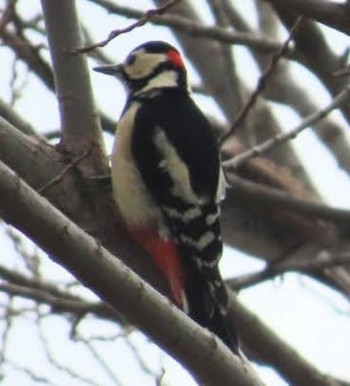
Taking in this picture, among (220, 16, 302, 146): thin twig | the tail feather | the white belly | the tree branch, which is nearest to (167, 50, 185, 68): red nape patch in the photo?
the white belly

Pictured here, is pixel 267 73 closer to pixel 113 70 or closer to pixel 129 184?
pixel 129 184

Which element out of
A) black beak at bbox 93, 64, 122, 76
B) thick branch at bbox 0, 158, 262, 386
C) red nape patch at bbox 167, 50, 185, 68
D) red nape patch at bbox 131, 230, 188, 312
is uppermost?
red nape patch at bbox 167, 50, 185, 68

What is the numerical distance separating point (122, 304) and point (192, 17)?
14.2 feet

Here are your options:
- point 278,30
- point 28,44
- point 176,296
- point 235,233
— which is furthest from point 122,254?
point 278,30

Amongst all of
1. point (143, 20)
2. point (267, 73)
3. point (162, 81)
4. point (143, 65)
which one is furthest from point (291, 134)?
point (143, 20)

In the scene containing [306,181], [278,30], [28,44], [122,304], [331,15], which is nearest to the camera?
[331,15]

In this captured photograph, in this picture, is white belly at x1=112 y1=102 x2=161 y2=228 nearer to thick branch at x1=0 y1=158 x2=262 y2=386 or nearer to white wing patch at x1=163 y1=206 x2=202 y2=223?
white wing patch at x1=163 y1=206 x2=202 y2=223

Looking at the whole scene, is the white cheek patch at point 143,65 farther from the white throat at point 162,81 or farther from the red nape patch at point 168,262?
the red nape patch at point 168,262

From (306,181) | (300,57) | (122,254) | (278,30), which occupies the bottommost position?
(122,254)

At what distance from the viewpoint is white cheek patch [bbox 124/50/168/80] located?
4750mm

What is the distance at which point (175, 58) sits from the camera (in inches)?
190

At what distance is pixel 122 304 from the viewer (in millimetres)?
2539

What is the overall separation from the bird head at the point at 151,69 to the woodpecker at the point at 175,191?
0.18ft

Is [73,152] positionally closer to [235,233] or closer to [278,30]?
[235,233]
